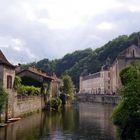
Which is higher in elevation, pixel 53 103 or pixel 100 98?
pixel 100 98

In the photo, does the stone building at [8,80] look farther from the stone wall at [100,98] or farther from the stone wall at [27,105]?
the stone wall at [100,98]

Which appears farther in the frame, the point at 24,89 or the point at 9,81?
the point at 24,89

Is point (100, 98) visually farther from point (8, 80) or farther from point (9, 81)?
point (8, 80)

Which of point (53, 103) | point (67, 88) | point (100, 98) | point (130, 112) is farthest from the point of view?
point (100, 98)

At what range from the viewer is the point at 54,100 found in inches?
3285

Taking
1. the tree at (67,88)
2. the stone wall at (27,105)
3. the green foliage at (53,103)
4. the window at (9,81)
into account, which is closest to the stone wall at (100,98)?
the tree at (67,88)

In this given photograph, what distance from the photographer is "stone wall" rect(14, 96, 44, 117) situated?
190ft

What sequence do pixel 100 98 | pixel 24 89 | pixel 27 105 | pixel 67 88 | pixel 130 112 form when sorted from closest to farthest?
pixel 130 112
pixel 27 105
pixel 24 89
pixel 67 88
pixel 100 98

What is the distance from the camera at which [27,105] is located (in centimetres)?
6412

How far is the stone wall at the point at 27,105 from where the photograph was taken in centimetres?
5778

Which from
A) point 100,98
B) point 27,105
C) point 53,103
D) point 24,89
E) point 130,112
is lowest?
point 130,112

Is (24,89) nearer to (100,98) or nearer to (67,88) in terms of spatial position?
(67,88)

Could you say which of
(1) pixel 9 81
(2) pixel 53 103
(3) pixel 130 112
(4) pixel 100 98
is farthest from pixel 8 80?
(4) pixel 100 98

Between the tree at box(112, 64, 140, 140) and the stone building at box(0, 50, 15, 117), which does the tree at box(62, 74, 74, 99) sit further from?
the tree at box(112, 64, 140, 140)
